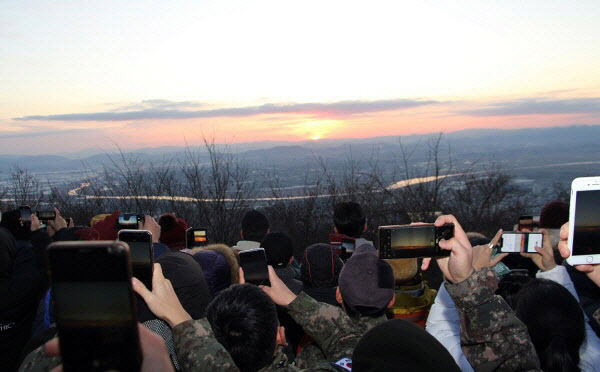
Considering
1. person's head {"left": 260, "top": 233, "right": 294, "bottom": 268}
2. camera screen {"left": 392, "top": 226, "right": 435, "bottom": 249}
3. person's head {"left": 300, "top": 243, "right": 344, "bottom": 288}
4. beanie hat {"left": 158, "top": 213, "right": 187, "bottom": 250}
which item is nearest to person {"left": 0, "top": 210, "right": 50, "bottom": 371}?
beanie hat {"left": 158, "top": 213, "right": 187, "bottom": 250}

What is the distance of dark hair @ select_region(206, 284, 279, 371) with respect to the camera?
1988 millimetres

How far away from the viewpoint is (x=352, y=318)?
2.69 meters

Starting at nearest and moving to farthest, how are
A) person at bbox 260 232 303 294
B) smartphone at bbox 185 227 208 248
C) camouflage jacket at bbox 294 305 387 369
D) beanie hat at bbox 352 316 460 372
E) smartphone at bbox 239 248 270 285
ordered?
beanie hat at bbox 352 316 460 372
camouflage jacket at bbox 294 305 387 369
smartphone at bbox 239 248 270 285
person at bbox 260 232 303 294
smartphone at bbox 185 227 208 248

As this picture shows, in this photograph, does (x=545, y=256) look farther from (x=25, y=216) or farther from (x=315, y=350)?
(x=25, y=216)

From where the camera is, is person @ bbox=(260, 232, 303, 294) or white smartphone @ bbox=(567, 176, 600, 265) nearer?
white smartphone @ bbox=(567, 176, 600, 265)

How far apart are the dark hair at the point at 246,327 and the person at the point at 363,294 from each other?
0.63 m

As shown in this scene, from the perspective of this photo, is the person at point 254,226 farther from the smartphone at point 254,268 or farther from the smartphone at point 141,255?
the smartphone at point 141,255

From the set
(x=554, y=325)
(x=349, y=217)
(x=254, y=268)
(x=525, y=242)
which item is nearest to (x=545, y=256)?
(x=525, y=242)

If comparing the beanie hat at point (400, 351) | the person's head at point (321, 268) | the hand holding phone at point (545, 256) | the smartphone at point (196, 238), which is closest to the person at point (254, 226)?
the smartphone at point (196, 238)

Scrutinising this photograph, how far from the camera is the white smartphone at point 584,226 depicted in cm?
210

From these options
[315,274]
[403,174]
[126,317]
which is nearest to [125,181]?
[403,174]

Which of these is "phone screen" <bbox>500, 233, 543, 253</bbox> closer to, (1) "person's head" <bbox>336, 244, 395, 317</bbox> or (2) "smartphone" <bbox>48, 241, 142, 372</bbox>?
(1) "person's head" <bbox>336, 244, 395, 317</bbox>

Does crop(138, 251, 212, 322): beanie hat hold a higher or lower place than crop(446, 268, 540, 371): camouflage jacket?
lower

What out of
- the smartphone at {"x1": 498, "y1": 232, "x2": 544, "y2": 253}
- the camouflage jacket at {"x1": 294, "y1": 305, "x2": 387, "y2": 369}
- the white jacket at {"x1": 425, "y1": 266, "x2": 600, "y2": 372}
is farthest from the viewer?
the smartphone at {"x1": 498, "y1": 232, "x2": 544, "y2": 253}
